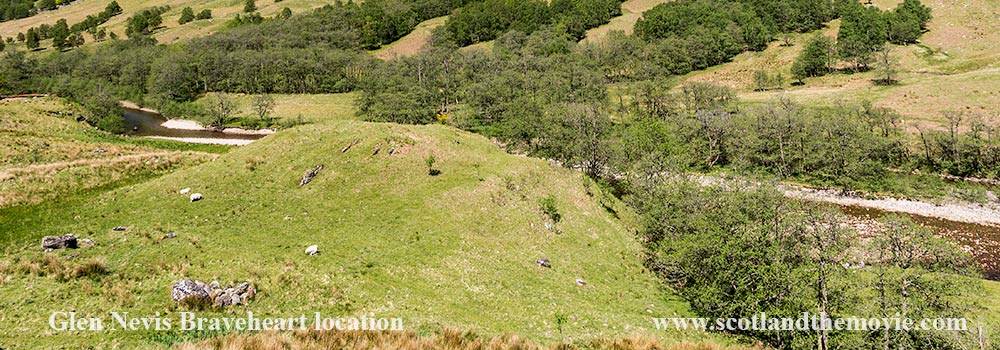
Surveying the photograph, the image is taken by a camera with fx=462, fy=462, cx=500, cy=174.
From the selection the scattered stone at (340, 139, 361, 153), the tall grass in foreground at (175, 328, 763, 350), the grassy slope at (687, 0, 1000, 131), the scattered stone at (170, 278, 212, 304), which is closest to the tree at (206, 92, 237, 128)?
the scattered stone at (340, 139, 361, 153)

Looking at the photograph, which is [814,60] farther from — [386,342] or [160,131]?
[160,131]

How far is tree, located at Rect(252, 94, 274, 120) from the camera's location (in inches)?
4970

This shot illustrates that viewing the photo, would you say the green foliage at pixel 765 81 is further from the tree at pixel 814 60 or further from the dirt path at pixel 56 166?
the dirt path at pixel 56 166

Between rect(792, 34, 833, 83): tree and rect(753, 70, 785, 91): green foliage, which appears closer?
rect(753, 70, 785, 91): green foliage

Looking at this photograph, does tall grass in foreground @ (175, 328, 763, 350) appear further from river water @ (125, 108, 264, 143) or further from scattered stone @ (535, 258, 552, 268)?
river water @ (125, 108, 264, 143)

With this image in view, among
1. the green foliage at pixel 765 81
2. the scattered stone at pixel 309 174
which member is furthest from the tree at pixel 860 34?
the scattered stone at pixel 309 174

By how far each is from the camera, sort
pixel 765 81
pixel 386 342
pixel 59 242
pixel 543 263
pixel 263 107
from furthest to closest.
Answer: pixel 765 81 → pixel 263 107 → pixel 543 263 → pixel 59 242 → pixel 386 342

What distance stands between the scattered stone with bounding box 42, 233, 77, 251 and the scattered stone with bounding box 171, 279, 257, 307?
12.8m

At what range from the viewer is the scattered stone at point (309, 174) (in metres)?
45.2

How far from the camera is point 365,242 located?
35.0 metres

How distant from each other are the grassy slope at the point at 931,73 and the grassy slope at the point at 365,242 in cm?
8629

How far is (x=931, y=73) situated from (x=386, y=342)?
15740 cm

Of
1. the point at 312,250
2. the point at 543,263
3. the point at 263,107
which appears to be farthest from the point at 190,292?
the point at 263,107

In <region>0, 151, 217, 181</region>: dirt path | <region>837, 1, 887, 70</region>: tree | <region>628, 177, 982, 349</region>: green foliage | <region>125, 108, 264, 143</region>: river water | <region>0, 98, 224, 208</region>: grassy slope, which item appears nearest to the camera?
<region>628, 177, 982, 349</region>: green foliage
